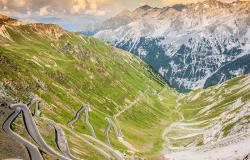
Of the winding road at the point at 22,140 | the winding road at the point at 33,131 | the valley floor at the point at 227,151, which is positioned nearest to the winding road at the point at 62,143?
the winding road at the point at 33,131

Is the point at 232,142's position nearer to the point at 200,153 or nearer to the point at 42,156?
the point at 200,153

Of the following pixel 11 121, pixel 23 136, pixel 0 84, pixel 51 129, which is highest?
pixel 0 84

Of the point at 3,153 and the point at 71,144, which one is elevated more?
the point at 71,144

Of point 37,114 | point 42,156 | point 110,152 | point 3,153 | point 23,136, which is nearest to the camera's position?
point 3,153

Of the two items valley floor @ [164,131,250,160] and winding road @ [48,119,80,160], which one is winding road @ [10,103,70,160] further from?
valley floor @ [164,131,250,160]

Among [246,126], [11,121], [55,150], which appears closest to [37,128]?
[11,121]

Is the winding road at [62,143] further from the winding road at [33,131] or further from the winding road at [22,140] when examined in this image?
the winding road at [22,140]

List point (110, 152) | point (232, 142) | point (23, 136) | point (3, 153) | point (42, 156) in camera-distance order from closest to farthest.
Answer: point (3, 153) → point (42, 156) → point (23, 136) → point (232, 142) → point (110, 152)

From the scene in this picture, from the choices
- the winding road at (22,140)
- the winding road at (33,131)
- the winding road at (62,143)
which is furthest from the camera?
the winding road at (62,143)

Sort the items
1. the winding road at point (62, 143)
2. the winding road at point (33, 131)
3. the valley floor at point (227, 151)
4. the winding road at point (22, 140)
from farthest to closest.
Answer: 1. the winding road at point (62, 143)
2. the winding road at point (33, 131)
3. the valley floor at point (227, 151)
4. the winding road at point (22, 140)

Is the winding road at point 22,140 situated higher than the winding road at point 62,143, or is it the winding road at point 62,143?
the winding road at point 62,143

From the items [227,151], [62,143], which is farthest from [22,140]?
[227,151]
